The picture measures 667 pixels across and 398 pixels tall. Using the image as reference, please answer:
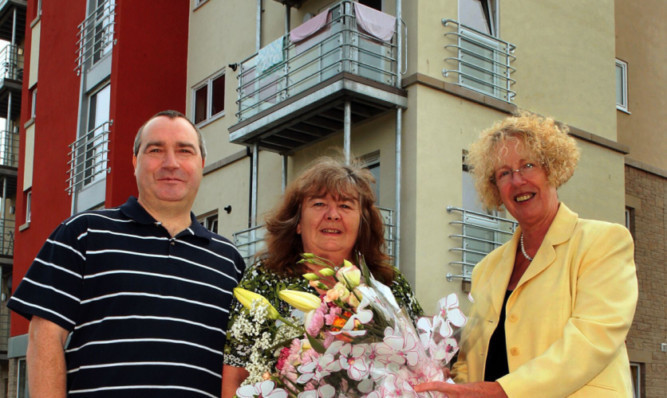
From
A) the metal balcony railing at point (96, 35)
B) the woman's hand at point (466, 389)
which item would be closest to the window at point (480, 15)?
the metal balcony railing at point (96, 35)

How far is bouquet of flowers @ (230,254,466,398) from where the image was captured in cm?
216

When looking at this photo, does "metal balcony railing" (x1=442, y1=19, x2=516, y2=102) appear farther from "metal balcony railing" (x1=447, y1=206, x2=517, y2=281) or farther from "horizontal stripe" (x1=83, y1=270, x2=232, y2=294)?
"horizontal stripe" (x1=83, y1=270, x2=232, y2=294)

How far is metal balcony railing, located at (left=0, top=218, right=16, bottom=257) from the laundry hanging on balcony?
15460 millimetres

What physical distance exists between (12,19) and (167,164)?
26597mm

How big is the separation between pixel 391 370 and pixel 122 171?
14.2 metres

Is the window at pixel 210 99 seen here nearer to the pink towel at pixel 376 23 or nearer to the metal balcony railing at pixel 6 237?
the pink towel at pixel 376 23

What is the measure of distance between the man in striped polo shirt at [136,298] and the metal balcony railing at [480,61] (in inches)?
350

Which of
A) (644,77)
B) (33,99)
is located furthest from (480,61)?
(33,99)

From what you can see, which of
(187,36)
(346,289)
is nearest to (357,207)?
(346,289)

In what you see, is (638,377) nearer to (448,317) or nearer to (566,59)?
(566,59)

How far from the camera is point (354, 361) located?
7.07 feet

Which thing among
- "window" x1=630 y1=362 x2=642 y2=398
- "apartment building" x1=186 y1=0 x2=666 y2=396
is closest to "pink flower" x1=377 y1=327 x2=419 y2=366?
"apartment building" x1=186 y1=0 x2=666 y2=396

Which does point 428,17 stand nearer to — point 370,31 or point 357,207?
point 370,31

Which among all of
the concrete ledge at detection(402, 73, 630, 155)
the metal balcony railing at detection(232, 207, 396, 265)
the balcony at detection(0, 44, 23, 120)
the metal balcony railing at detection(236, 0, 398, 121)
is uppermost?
the balcony at detection(0, 44, 23, 120)
